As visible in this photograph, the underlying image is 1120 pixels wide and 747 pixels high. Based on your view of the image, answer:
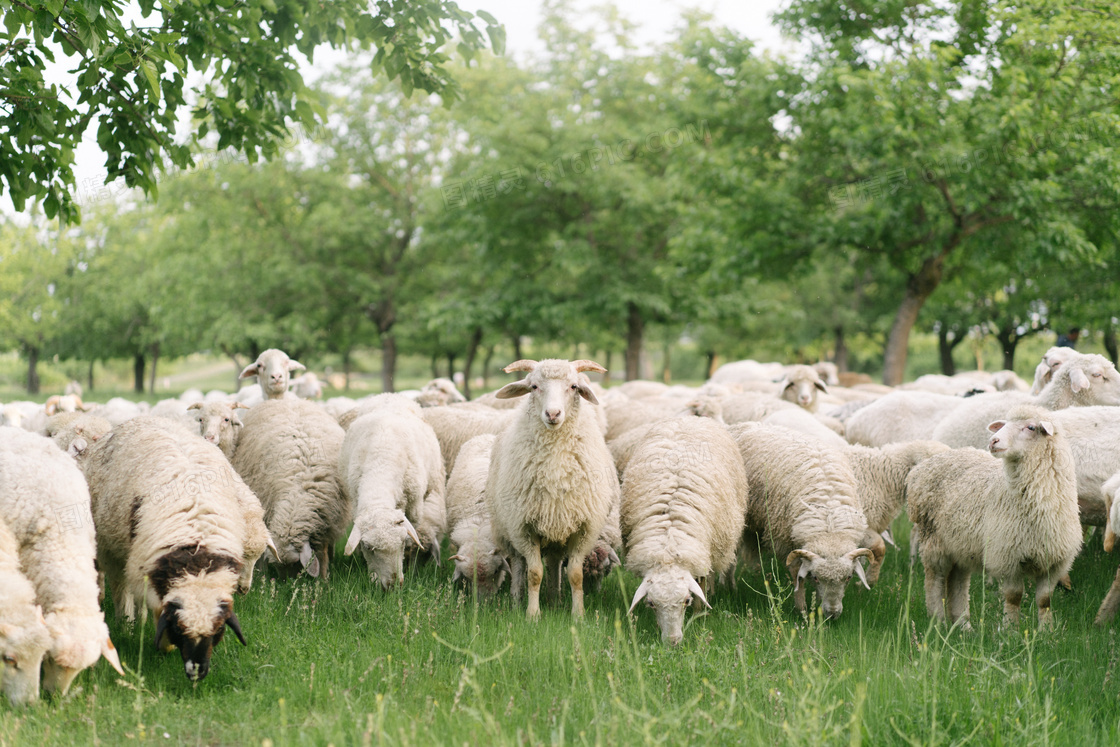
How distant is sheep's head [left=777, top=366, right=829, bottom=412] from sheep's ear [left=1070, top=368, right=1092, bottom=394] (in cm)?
348

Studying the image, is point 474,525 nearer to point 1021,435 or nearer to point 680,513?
point 680,513

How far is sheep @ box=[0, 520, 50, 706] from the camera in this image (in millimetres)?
3477

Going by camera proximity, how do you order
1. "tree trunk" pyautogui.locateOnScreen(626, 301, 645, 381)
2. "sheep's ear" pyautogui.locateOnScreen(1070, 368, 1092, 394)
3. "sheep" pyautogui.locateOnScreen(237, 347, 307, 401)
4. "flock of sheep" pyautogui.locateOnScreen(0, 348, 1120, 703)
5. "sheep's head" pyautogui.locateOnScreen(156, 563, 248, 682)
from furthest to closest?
"tree trunk" pyautogui.locateOnScreen(626, 301, 645, 381) → "sheep" pyautogui.locateOnScreen(237, 347, 307, 401) → "sheep's ear" pyautogui.locateOnScreen(1070, 368, 1092, 394) → "flock of sheep" pyautogui.locateOnScreen(0, 348, 1120, 703) → "sheep's head" pyautogui.locateOnScreen(156, 563, 248, 682)

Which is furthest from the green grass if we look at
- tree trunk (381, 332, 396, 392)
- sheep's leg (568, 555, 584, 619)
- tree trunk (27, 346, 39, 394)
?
tree trunk (27, 346, 39, 394)

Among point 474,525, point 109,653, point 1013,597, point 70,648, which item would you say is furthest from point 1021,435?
point 70,648

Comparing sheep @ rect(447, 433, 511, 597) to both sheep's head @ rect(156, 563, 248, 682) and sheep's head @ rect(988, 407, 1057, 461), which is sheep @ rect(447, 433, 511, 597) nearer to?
sheep's head @ rect(156, 563, 248, 682)

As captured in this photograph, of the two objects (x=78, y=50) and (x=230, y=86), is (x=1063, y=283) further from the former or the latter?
(x=78, y=50)

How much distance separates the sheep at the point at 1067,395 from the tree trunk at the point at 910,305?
896cm

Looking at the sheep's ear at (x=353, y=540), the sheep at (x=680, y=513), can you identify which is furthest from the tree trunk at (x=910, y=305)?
the sheep's ear at (x=353, y=540)

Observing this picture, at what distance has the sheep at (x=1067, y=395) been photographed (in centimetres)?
707

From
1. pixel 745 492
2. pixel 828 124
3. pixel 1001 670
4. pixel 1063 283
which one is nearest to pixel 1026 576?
pixel 1001 670

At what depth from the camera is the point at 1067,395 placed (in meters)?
7.09

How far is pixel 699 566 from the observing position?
4.94 m

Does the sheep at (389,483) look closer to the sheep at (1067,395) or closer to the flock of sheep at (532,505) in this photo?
the flock of sheep at (532,505)
